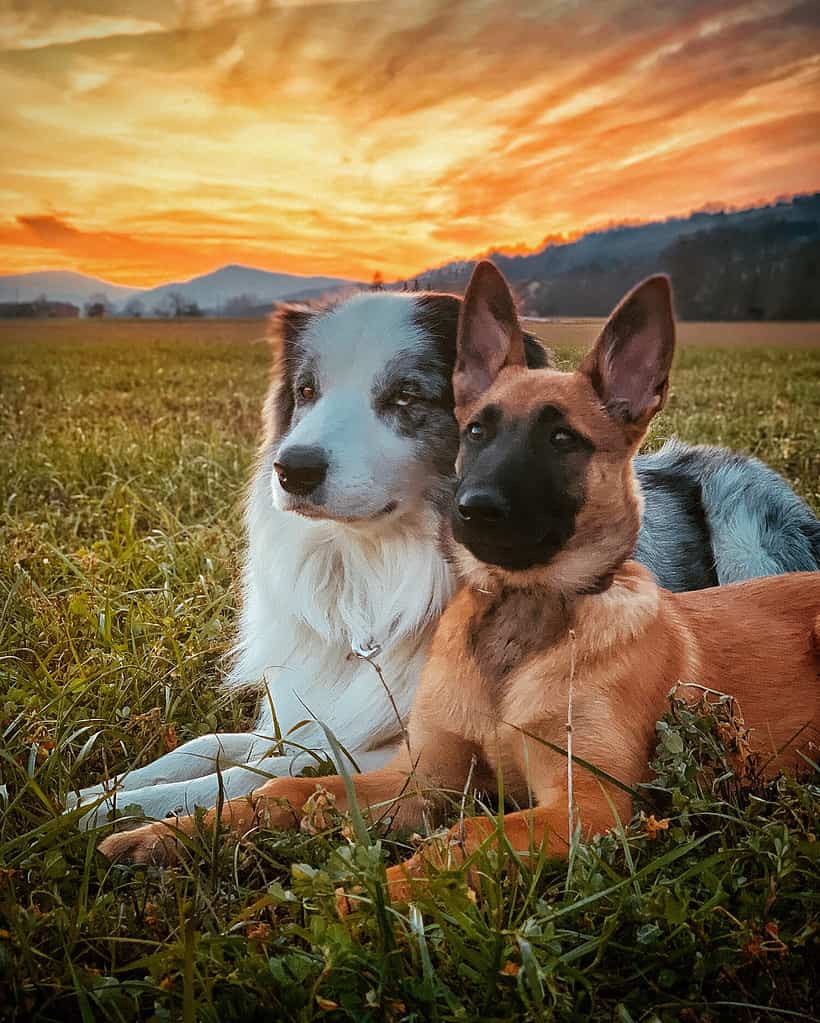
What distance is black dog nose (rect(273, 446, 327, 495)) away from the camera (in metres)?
2.35

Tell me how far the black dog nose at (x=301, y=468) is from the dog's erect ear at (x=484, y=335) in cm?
43

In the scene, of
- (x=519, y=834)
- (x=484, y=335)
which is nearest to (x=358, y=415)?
(x=484, y=335)

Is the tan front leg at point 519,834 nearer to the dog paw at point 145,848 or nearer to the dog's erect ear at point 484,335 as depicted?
the dog paw at point 145,848

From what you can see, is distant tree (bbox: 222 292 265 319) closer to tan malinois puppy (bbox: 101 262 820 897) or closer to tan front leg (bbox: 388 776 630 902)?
tan malinois puppy (bbox: 101 262 820 897)

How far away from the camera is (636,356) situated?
2.23m

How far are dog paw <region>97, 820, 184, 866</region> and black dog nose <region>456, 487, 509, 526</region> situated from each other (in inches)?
37.0

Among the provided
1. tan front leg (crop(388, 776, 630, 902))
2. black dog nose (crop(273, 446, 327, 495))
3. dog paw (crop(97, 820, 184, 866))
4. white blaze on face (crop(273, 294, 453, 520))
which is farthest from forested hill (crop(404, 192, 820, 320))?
dog paw (crop(97, 820, 184, 866))

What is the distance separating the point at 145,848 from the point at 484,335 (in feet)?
4.91

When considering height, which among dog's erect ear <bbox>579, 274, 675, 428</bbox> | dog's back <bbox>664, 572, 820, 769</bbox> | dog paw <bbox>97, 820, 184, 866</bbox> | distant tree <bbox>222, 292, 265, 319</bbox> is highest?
distant tree <bbox>222, 292, 265, 319</bbox>

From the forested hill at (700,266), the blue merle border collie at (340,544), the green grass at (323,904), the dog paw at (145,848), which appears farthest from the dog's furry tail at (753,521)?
the dog paw at (145,848)

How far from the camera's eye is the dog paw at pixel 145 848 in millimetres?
1987

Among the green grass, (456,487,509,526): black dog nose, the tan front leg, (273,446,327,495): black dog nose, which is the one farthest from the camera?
(273,446,327,495): black dog nose

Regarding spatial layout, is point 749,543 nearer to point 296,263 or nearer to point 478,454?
point 478,454

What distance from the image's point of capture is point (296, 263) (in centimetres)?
370
